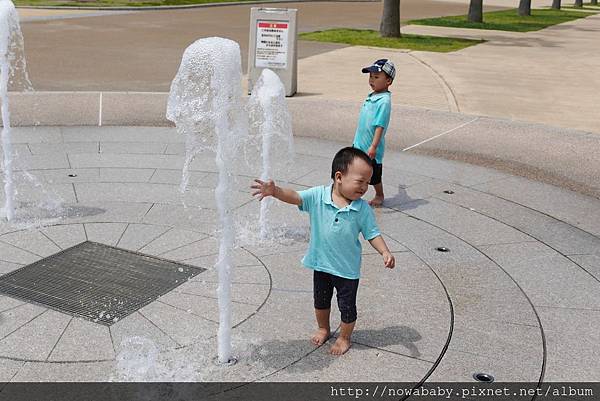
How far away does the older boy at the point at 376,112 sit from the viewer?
21.9 feet

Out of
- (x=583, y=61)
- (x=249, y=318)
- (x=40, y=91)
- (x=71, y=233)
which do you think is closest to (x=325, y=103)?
(x=40, y=91)

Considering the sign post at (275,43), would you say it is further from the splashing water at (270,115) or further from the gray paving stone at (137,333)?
the gray paving stone at (137,333)

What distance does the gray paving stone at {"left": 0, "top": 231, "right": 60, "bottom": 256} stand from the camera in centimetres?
596

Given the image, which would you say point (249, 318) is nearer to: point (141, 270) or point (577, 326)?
point (141, 270)

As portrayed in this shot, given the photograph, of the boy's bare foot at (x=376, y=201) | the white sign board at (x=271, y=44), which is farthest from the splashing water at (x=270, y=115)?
the white sign board at (x=271, y=44)

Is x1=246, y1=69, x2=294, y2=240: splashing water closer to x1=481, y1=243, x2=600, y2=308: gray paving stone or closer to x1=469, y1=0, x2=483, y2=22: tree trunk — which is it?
x1=481, y1=243, x2=600, y2=308: gray paving stone

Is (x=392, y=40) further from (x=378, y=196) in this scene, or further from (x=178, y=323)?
(x=178, y=323)

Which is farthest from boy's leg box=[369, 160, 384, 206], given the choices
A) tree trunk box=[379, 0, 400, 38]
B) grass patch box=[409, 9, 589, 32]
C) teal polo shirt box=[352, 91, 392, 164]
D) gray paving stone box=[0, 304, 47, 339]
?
grass patch box=[409, 9, 589, 32]

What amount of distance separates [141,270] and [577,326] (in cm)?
343

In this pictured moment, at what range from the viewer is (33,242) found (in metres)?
6.13

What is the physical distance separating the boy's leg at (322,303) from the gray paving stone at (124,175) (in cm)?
400

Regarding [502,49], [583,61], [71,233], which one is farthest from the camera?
[502,49]

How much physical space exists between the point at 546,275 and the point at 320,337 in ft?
7.81

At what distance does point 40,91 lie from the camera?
511 inches
